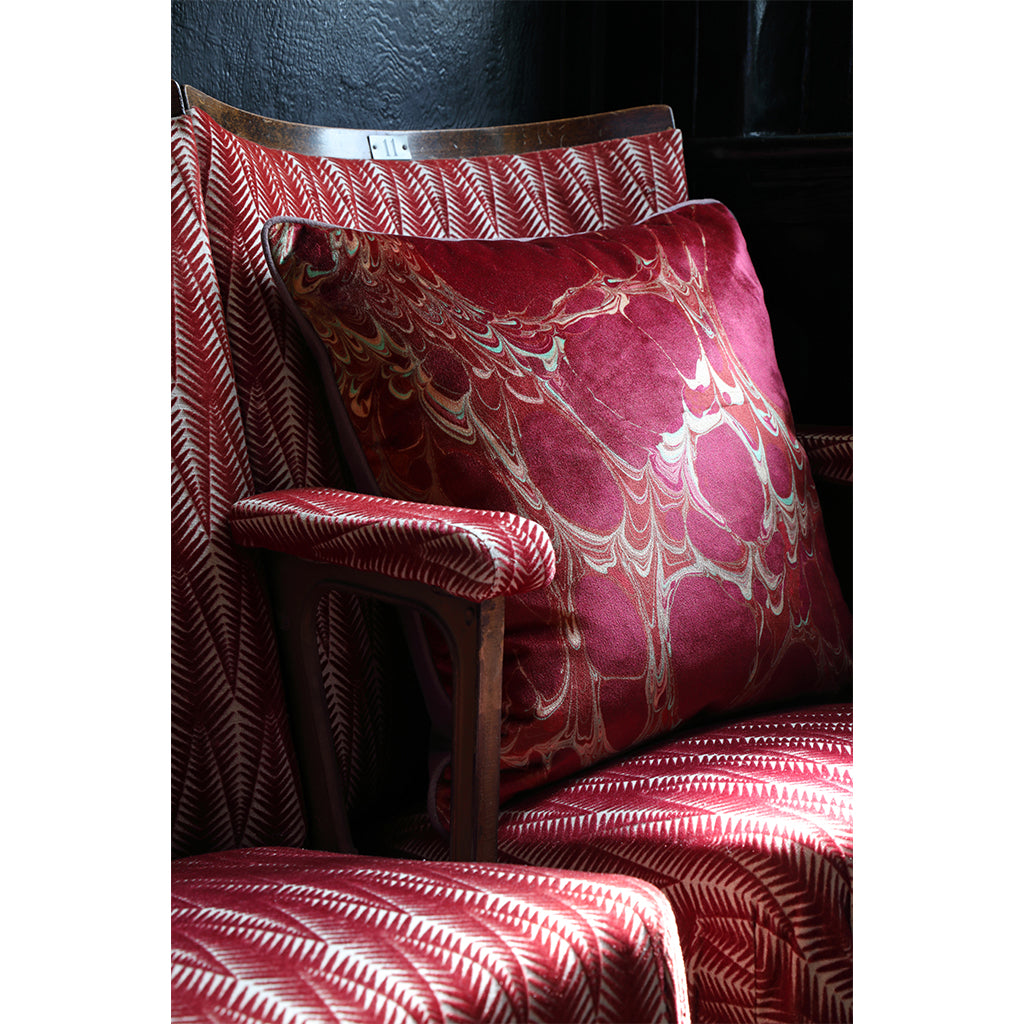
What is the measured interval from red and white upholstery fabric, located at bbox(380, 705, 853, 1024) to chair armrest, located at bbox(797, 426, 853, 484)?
43cm

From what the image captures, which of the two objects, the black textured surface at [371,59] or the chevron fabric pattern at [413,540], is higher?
the black textured surface at [371,59]

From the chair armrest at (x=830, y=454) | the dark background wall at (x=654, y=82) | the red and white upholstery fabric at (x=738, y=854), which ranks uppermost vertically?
the dark background wall at (x=654, y=82)

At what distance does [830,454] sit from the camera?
1256 mm

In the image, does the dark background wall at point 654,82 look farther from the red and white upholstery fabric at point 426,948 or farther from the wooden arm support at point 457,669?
the red and white upholstery fabric at point 426,948

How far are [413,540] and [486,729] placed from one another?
158mm

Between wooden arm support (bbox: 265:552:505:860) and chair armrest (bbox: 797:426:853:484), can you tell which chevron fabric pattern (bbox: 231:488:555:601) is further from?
chair armrest (bbox: 797:426:853:484)

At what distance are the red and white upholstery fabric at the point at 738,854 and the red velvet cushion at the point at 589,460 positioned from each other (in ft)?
0.21

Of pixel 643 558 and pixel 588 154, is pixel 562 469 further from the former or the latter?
pixel 588 154

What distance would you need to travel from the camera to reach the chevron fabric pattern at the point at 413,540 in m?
0.74

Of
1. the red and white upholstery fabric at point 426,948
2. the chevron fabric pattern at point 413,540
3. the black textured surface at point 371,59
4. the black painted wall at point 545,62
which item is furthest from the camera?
the black painted wall at point 545,62

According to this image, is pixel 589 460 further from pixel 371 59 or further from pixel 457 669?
pixel 371 59

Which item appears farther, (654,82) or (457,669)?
(654,82)

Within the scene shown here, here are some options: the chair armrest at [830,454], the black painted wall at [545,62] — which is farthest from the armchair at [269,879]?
the chair armrest at [830,454]

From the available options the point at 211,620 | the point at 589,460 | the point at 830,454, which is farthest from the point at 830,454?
the point at 211,620
